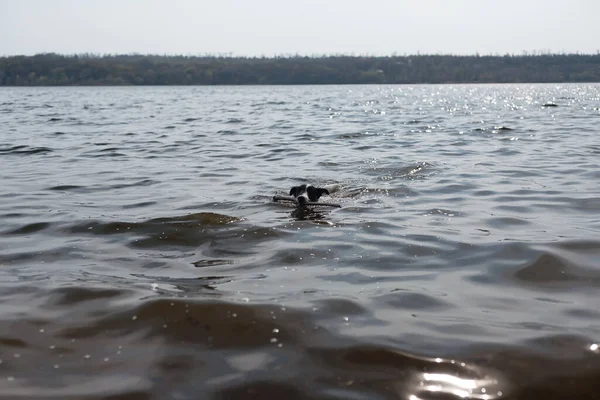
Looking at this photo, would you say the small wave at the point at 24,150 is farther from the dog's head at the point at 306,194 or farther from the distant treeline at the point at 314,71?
the distant treeline at the point at 314,71

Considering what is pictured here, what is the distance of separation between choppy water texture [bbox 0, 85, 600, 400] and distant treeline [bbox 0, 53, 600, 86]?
10703cm

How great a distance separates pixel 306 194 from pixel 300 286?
358 cm

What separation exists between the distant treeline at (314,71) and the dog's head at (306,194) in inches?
4221

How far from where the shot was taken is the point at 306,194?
8.37m

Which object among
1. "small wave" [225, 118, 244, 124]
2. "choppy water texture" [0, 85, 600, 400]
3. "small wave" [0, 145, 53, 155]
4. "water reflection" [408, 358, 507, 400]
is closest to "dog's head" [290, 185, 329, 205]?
"choppy water texture" [0, 85, 600, 400]

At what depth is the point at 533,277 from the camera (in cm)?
501

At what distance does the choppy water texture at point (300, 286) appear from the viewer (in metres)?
3.36

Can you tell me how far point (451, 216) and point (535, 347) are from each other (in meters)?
3.76

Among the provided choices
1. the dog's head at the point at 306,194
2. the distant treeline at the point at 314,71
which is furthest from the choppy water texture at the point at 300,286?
the distant treeline at the point at 314,71

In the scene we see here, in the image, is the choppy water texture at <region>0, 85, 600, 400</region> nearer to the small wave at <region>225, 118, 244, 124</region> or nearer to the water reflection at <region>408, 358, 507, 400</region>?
the water reflection at <region>408, 358, 507, 400</region>

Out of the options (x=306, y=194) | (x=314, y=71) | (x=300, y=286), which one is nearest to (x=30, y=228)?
(x=306, y=194)

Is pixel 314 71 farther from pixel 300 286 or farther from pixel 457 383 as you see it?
pixel 457 383

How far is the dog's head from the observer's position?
27.1 feet

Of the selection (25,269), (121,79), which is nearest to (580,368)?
(25,269)
